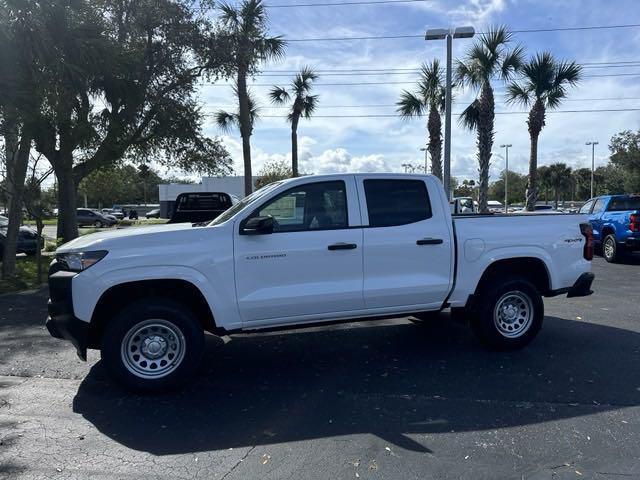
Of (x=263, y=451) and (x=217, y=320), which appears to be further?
(x=217, y=320)

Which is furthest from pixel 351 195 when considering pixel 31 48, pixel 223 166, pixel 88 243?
pixel 223 166

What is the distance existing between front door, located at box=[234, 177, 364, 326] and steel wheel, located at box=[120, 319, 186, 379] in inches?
26.3

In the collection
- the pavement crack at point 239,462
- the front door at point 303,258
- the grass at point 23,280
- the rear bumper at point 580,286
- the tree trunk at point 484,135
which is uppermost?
the tree trunk at point 484,135

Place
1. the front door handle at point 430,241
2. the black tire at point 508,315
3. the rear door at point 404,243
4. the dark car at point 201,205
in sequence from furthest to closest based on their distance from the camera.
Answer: the dark car at point 201,205 → the black tire at point 508,315 → the front door handle at point 430,241 → the rear door at point 404,243

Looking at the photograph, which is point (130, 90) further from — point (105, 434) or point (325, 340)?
point (105, 434)

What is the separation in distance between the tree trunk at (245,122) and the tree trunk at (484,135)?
923 centimetres

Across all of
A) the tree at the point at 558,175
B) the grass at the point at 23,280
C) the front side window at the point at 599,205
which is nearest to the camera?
the grass at the point at 23,280

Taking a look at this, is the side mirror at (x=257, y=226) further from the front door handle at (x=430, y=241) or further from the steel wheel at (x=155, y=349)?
the front door handle at (x=430, y=241)

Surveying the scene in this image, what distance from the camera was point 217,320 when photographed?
5.07 meters

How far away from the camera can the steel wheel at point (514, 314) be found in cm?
602

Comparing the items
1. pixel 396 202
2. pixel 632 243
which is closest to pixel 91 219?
pixel 632 243

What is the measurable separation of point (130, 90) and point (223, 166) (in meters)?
6.75

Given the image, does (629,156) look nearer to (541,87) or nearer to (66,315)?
(541,87)

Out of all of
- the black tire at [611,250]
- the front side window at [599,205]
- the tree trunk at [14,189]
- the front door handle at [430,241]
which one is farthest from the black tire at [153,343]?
the front side window at [599,205]
